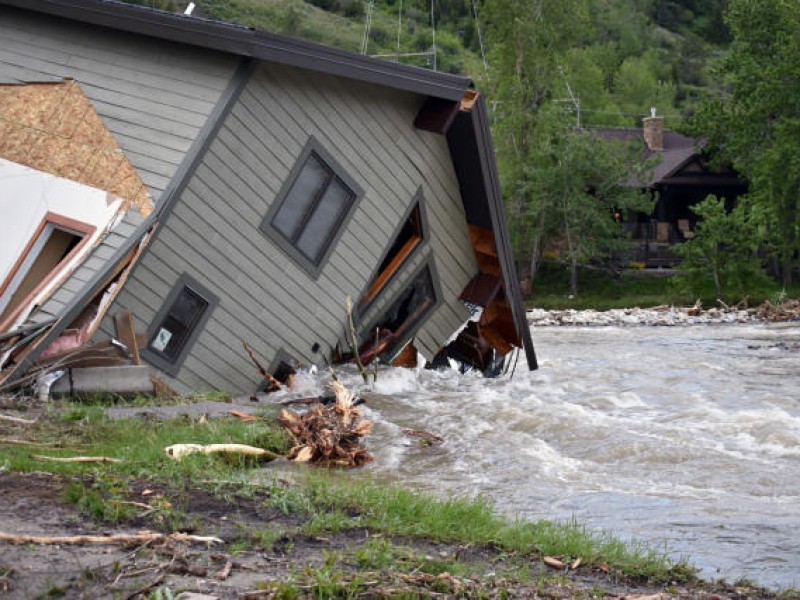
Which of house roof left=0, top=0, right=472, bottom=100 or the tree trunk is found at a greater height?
house roof left=0, top=0, right=472, bottom=100

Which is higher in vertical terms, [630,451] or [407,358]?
[407,358]

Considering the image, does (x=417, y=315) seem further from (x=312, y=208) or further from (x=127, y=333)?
(x=127, y=333)

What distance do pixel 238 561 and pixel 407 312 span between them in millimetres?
11529

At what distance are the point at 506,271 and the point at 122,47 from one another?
657 centimetres

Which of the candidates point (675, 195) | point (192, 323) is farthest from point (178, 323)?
point (675, 195)

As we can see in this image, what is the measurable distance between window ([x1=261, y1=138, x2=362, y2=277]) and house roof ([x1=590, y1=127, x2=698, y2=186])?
37.3 m

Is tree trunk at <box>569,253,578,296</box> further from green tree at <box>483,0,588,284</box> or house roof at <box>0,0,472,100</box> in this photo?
house roof at <box>0,0,472,100</box>

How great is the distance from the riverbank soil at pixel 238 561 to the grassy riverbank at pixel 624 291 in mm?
35153

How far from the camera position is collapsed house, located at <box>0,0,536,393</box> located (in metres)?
13.0

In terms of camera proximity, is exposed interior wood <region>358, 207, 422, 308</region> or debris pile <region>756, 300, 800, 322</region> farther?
debris pile <region>756, 300, 800, 322</region>

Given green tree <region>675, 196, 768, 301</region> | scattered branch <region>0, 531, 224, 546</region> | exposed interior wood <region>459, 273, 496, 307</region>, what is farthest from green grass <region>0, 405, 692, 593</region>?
green tree <region>675, 196, 768, 301</region>

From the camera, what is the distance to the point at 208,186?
1376cm

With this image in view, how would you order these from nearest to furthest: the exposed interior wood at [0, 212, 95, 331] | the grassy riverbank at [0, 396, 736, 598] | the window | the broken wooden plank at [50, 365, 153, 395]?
1. the grassy riverbank at [0, 396, 736, 598]
2. the broken wooden plank at [50, 365, 153, 395]
3. the exposed interior wood at [0, 212, 95, 331]
4. the window

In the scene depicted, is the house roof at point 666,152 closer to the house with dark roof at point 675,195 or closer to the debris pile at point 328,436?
the house with dark roof at point 675,195
